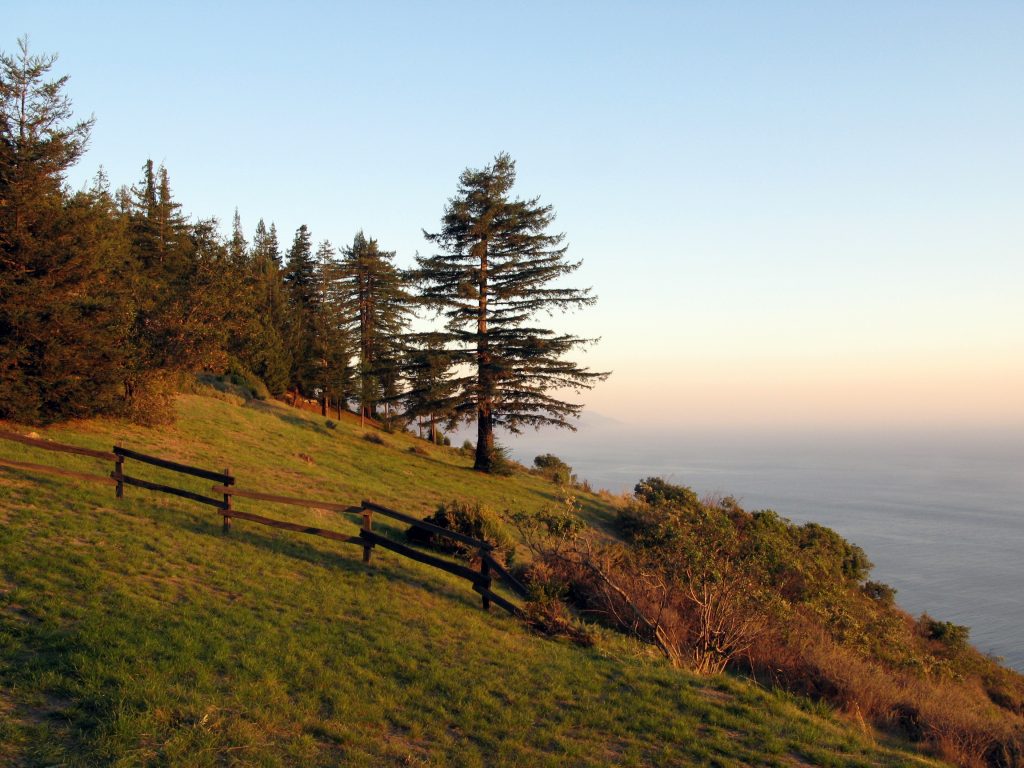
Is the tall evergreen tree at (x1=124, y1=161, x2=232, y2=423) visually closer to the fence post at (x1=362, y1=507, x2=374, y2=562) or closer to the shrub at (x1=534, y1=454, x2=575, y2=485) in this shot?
the fence post at (x1=362, y1=507, x2=374, y2=562)

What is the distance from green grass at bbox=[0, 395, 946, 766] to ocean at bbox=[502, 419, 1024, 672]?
59.9ft

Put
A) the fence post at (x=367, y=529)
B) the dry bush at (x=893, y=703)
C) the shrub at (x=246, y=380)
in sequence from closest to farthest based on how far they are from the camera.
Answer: the dry bush at (x=893, y=703)
the fence post at (x=367, y=529)
the shrub at (x=246, y=380)

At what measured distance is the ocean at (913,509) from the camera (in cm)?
3697

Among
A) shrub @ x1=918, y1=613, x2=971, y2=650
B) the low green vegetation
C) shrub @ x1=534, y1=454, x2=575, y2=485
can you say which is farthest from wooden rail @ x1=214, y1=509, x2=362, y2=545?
shrub @ x1=534, y1=454, x2=575, y2=485

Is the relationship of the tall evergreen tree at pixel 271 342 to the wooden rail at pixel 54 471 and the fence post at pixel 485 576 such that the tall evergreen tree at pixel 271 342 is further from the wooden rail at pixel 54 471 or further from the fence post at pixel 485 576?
the fence post at pixel 485 576

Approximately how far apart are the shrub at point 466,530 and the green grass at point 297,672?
1.81 meters

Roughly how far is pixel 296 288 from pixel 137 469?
170ft

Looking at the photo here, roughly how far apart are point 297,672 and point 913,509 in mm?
89611

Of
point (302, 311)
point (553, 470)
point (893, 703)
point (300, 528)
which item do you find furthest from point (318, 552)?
point (302, 311)

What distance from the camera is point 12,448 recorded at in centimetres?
1616

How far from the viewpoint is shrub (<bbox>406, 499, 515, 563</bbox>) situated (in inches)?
592

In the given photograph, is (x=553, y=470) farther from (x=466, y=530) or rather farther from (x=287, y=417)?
(x=466, y=530)

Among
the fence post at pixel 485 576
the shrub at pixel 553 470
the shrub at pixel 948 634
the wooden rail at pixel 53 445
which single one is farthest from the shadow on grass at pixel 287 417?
the shrub at pixel 948 634

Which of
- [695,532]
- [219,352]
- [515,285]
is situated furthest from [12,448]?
[515,285]
